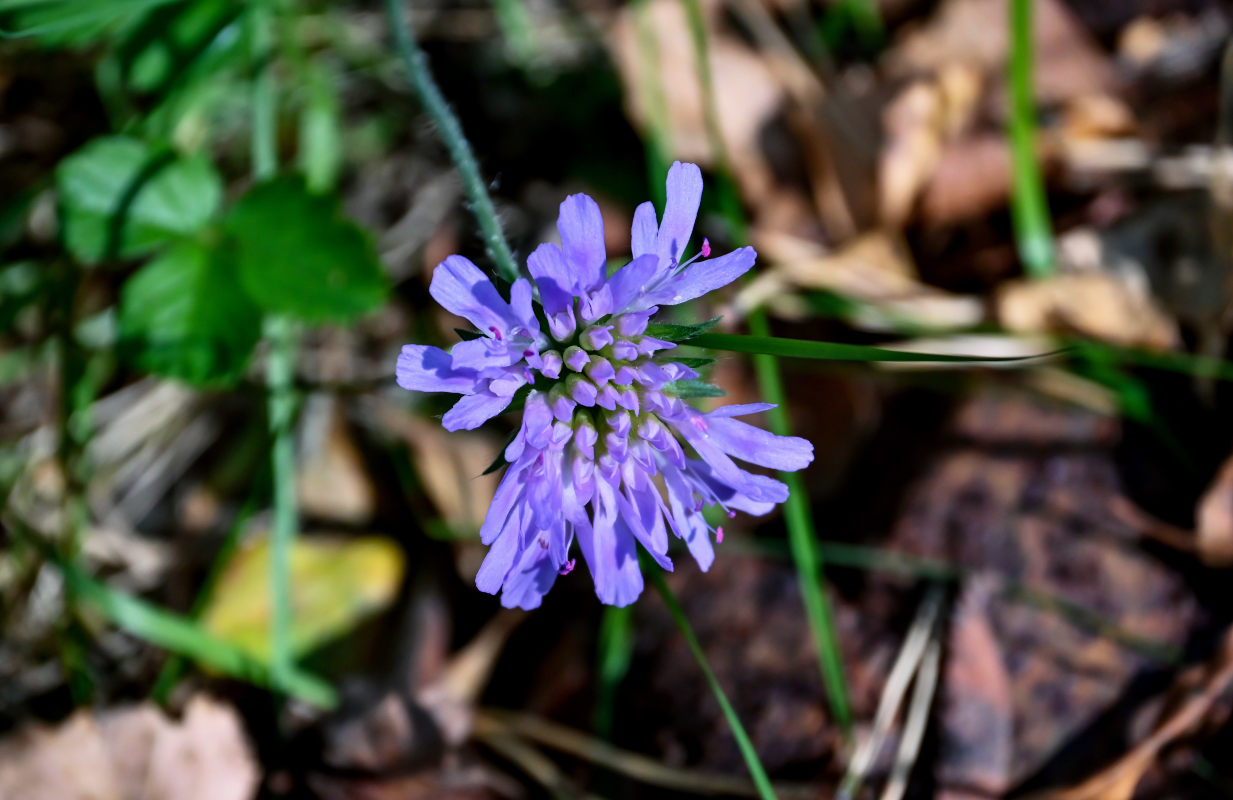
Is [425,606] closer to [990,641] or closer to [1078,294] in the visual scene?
[990,641]

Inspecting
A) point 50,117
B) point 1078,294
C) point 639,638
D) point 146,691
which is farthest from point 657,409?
point 50,117

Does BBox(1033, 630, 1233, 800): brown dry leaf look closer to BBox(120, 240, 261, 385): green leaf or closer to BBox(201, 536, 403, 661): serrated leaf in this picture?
BBox(201, 536, 403, 661): serrated leaf

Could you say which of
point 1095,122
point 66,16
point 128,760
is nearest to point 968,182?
point 1095,122

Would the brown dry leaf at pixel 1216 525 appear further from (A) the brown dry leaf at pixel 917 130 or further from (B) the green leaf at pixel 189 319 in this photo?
(B) the green leaf at pixel 189 319

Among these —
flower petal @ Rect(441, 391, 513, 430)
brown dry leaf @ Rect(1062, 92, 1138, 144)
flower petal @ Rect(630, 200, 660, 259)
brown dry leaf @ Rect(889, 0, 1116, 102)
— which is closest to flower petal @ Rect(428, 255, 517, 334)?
flower petal @ Rect(441, 391, 513, 430)

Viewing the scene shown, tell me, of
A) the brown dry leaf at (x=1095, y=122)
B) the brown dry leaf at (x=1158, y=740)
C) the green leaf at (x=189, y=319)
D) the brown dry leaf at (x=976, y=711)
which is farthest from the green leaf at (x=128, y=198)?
the brown dry leaf at (x=1095, y=122)

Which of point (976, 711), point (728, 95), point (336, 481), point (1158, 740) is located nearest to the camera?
point (1158, 740)

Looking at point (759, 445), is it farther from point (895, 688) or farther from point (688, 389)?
point (895, 688)
